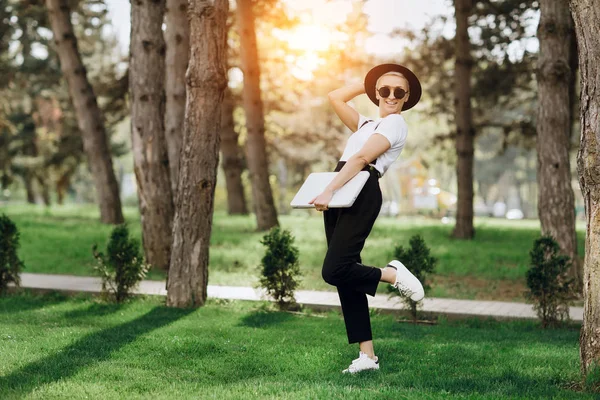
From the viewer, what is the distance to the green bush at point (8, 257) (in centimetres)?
1114

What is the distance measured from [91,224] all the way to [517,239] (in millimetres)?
11153

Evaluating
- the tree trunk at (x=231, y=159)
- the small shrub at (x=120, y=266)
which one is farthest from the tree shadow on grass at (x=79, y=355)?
the tree trunk at (x=231, y=159)

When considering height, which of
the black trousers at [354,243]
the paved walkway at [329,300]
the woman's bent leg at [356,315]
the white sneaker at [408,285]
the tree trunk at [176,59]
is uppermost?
the tree trunk at [176,59]

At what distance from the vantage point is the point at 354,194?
570 centimetres

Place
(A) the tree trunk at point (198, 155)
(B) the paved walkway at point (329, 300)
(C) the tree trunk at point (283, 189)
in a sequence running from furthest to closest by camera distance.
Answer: (C) the tree trunk at point (283, 189) < (B) the paved walkway at point (329, 300) < (A) the tree trunk at point (198, 155)

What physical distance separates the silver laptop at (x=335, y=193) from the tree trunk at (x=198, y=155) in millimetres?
3858

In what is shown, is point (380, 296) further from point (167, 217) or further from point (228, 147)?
point (228, 147)

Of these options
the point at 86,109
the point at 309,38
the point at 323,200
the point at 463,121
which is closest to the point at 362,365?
the point at 323,200

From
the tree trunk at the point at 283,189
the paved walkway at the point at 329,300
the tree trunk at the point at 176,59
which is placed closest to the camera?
the paved walkway at the point at 329,300

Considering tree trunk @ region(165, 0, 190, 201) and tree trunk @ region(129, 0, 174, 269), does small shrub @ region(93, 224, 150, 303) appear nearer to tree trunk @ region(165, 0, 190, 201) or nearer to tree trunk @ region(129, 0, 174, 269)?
tree trunk @ region(129, 0, 174, 269)

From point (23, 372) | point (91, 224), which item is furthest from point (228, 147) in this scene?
point (23, 372)

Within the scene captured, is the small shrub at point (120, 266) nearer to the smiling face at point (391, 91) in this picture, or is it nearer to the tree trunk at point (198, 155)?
the tree trunk at point (198, 155)

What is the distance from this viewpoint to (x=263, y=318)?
9375mm

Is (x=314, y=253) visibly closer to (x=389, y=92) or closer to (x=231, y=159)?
(x=389, y=92)
